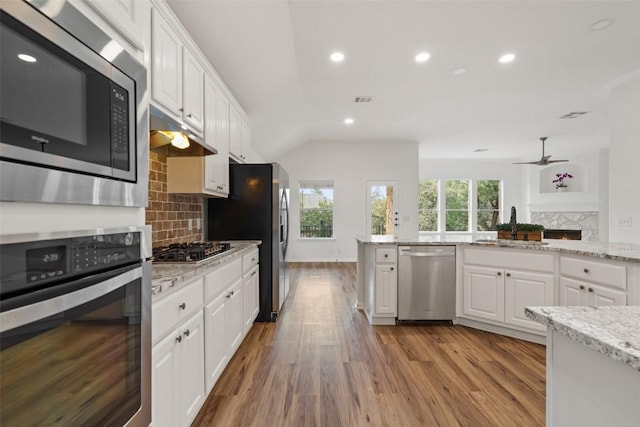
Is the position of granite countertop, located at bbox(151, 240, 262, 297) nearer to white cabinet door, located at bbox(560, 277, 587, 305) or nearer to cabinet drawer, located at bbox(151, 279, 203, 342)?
cabinet drawer, located at bbox(151, 279, 203, 342)

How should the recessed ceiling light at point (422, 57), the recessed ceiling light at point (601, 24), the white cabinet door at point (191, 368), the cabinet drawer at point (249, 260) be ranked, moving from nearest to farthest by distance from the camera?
the white cabinet door at point (191, 368) < the recessed ceiling light at point (601, 24) < the cabinet drawer at point (249, 260) < the recessed ceiling light at point (422, 57)

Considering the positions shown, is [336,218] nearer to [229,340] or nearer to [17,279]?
[229,340]

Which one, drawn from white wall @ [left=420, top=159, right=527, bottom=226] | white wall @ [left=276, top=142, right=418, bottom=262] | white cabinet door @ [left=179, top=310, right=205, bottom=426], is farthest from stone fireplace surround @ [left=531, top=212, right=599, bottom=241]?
white cabinet door @ [left=179, top=310, right=205, bottom=426]

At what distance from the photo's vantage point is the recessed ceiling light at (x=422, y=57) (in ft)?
10.1

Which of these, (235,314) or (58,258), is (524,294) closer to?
(235,314)

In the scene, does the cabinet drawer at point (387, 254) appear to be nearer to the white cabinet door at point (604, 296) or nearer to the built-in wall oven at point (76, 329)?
the white cabinet door at point (604, 296)

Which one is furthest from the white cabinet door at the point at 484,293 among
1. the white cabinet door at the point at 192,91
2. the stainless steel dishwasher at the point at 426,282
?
the white cabinet door at the point at 192,91

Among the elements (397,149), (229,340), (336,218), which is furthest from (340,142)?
(229,340)

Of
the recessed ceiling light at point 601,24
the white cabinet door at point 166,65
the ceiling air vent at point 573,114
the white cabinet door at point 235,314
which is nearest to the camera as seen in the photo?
the white cabinet door at point 166,65

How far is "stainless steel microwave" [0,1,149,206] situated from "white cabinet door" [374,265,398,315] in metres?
2.60

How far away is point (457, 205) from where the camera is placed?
29.4ft

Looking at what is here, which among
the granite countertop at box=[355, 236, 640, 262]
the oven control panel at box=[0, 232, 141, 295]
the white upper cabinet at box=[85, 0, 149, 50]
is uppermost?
the white upper cabinet at box=[85, 0, 149, 50]

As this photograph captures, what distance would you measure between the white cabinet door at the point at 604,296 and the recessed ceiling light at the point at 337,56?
115 inches

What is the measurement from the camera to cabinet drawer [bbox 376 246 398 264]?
317cm
